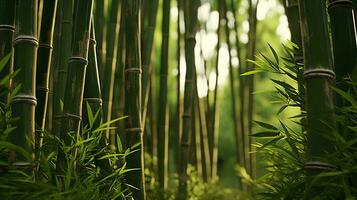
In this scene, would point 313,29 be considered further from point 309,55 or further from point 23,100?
point 23,100

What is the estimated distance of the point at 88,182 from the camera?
1180 mm

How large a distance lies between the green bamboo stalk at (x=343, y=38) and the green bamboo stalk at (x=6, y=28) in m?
0.81

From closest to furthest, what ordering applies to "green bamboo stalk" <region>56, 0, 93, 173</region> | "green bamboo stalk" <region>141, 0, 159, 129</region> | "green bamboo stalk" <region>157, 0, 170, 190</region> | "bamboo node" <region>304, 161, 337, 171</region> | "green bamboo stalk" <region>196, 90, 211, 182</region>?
"bamboo node" <region>304, 161, 337, 171</region> → "green bamboo stalk" <region>56, 0, 93, 173</region> → "green bamboo stalk" <region>141, 0, 159, 129</region> → "green bamboo stalk" <region>157, 0, 170, 190</region> → "green bamboo stalk" <region>196, 90, 211, 182</region>

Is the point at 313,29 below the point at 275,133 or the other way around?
the other way around

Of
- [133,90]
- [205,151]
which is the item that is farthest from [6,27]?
[205,151]

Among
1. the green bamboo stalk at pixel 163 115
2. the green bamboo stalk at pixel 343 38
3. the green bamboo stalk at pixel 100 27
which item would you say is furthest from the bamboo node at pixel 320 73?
the green bamboo stalk at pixel 163 115

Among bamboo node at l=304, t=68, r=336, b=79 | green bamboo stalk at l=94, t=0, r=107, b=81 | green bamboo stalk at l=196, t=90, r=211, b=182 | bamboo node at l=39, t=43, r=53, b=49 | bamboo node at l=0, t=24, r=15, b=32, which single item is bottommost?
green bamboo stalk at l=196, t=90, r=211, b=182

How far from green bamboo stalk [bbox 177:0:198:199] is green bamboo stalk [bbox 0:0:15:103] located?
35.8 inches

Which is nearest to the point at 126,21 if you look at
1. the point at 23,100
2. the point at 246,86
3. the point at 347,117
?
the point at 23,100

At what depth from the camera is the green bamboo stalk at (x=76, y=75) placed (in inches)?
51.0

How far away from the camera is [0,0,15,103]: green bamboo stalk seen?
51.2 inches

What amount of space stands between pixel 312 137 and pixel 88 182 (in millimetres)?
515

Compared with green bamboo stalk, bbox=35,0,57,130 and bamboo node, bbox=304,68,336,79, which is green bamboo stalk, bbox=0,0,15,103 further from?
bamboo node, bbox=304,68,336,79

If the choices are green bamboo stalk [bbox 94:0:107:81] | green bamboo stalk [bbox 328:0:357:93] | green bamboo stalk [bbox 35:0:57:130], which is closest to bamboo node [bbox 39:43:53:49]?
green bamboo stalk [bbox 35:0:57:130]
